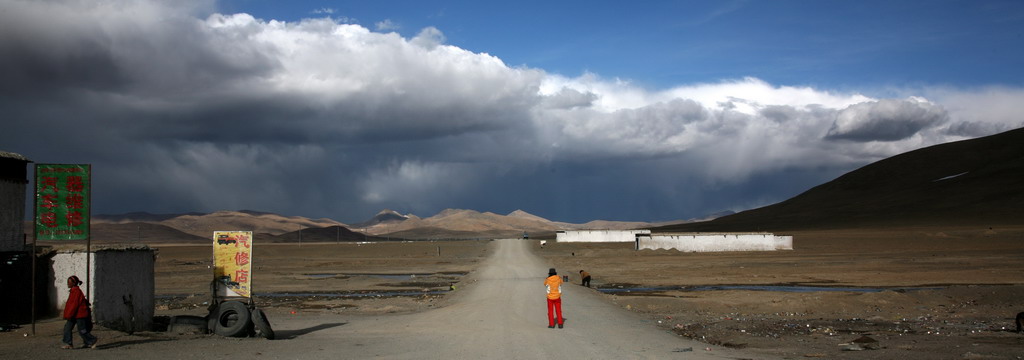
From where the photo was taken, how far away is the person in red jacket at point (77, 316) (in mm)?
14922

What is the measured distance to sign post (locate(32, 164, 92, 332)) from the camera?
1681 centimetres

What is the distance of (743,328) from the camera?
70.5ft

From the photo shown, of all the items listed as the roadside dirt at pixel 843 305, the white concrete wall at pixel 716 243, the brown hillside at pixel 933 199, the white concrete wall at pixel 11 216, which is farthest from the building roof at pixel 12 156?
the brown hillside at pixel 933 199

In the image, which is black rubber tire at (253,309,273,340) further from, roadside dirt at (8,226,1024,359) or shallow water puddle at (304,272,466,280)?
shallow water puddle at (304,272,466,280)

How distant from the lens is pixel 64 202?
56.4 ft

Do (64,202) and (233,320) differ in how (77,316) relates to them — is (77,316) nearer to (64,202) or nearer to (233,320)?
(64,202)

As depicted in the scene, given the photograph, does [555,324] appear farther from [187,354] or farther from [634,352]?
[187,354]

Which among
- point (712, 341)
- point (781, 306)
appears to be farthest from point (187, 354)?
point (781, 306)

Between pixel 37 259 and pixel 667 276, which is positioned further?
pixel 667 276

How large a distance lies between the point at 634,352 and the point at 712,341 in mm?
3693

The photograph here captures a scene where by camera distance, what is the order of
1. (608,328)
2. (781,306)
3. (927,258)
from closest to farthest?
(608,328) → (781,306) → (927,258)

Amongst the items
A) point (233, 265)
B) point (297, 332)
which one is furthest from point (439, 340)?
point (233, 265)

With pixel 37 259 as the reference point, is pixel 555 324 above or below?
below

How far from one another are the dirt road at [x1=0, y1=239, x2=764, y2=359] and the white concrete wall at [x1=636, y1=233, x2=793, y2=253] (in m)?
59.5
